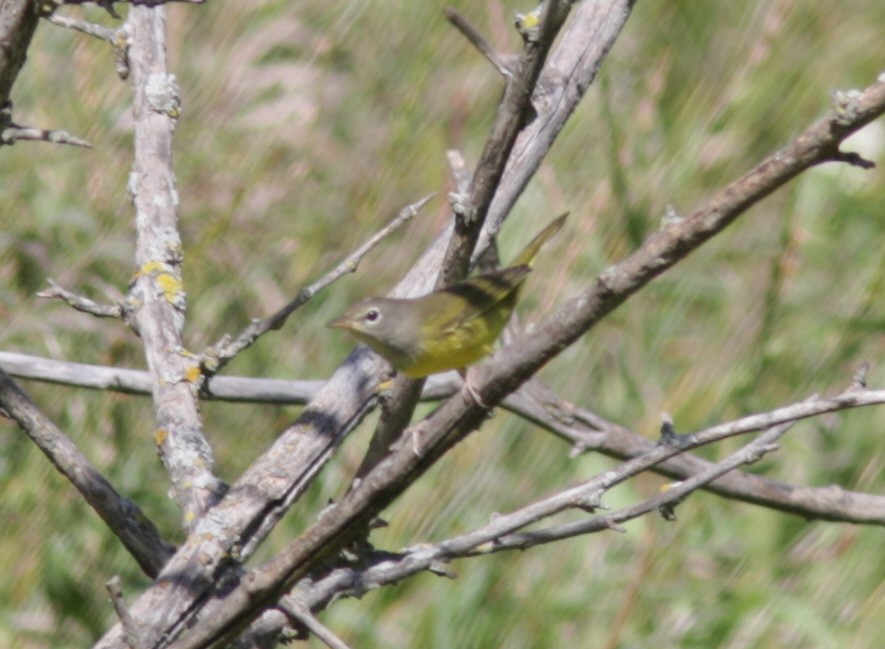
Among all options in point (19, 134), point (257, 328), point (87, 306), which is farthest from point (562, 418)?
point (19, 134)

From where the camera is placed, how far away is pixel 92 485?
2.08 meters

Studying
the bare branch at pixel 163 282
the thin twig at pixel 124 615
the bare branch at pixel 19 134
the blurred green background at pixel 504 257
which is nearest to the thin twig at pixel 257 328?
the bare branch at pixel 163 282

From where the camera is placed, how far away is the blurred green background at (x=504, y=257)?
3410mm

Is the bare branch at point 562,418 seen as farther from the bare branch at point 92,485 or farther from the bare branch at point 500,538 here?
the bare branch at point 500,538

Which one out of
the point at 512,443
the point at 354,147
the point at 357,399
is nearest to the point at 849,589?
the point at 512,443

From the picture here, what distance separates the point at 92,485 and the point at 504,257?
202cm

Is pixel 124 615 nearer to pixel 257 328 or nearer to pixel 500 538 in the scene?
pixel 500 538

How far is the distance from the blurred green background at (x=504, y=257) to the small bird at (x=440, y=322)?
0.92 meters

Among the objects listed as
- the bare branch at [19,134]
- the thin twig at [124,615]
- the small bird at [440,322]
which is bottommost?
the thin twig at [124,615]

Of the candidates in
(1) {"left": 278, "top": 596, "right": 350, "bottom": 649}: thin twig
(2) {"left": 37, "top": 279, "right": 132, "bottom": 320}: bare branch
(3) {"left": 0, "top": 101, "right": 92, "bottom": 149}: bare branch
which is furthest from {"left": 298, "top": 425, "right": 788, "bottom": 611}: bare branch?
(3) {"left": 0, "top": 101, "right": 92, "bottom": 149}: bare branch

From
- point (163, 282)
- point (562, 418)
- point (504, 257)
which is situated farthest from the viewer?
point (504, 257)

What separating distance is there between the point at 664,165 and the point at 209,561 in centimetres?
258

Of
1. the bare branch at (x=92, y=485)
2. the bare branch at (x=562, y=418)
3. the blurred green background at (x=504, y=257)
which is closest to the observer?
the bare branch at (x=92, y=485)

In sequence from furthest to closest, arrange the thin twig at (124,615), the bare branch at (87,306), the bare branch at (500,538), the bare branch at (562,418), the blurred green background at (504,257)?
the blurred green background at (504,257) < the bare branch at (562,418) < the bare branch at (87,306) < the bare branch at (500,538) < the thin twig at (124,615)
